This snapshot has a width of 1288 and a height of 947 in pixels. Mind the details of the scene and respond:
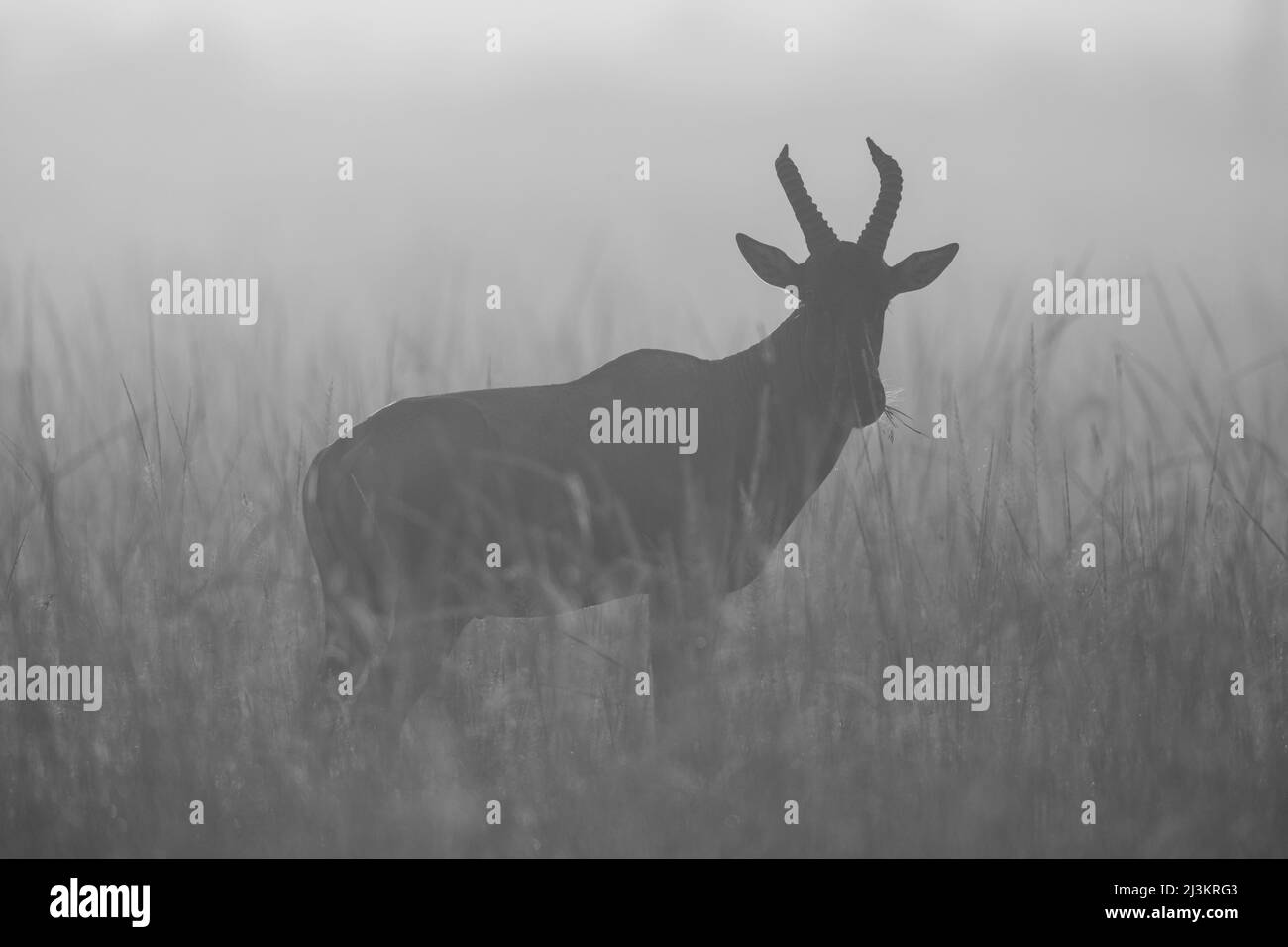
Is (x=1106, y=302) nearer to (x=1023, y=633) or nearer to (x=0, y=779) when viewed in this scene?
(x=1023, y=633)

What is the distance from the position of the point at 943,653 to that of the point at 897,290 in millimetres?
1658

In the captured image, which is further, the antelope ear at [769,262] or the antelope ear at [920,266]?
the antelope ear at [920,266]

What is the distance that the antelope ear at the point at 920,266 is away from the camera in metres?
6.86

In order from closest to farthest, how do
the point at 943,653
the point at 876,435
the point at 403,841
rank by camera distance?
the point at 403,841
the point at 943,653
the point at 876,435

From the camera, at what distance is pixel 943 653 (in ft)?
22.3

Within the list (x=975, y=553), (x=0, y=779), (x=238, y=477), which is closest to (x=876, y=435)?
(x=975, y=553)

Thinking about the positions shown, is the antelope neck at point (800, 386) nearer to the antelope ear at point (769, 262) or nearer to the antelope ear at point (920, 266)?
the antelope ear at point (769, 262)

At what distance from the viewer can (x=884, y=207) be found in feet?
22.5

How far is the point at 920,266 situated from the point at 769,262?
70 cm

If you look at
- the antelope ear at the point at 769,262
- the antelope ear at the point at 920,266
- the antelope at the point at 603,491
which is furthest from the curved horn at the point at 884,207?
the antelope ear at the point at 769,262

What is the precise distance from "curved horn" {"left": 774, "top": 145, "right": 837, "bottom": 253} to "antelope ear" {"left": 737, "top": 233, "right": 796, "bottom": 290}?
15 centimetres

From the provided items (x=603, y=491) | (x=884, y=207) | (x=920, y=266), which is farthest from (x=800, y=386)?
(x=603, y=491)

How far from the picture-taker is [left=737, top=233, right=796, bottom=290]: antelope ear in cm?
674

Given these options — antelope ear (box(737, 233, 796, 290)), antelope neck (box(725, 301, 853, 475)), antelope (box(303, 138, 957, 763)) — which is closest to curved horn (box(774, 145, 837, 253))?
antelope (box(303, 138, 957, 763))
